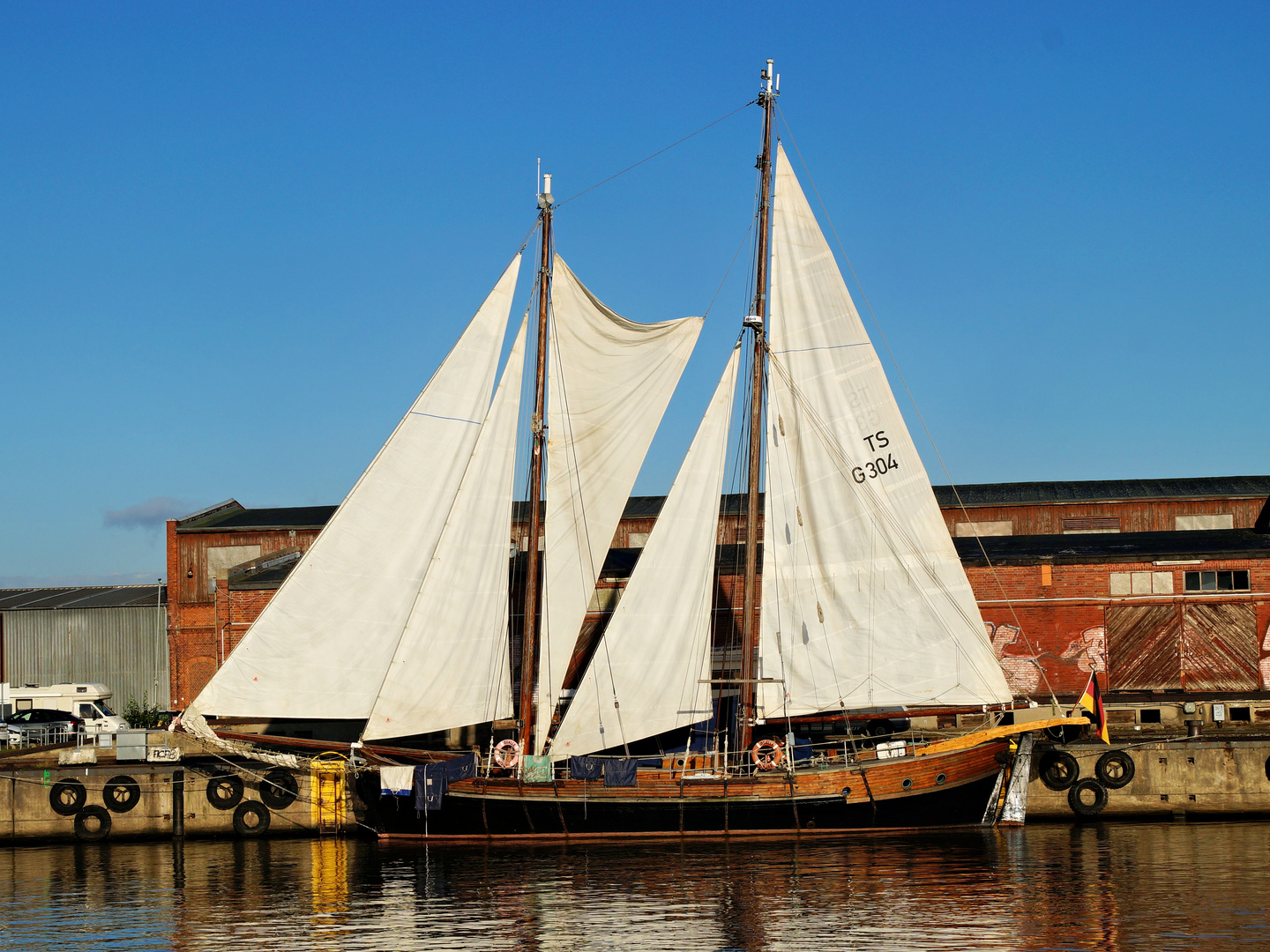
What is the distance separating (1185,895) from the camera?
973 inches

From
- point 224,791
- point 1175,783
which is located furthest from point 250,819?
point 1175,783

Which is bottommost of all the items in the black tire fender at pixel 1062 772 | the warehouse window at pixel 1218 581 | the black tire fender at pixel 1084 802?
the black tire fender at pixel 1084 802

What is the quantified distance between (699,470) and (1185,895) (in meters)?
15.1

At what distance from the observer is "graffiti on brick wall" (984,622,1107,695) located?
44.5 meters

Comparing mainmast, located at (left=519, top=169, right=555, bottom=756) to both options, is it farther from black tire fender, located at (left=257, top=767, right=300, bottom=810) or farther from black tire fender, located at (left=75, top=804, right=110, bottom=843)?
black tire fender, located at (left=75, top=804, right=110, bottom=843)

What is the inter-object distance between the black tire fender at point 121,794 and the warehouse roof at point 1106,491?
37807 mm

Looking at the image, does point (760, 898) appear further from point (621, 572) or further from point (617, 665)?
point (621, 572)

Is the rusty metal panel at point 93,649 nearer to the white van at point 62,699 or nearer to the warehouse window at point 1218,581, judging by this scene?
the white van at point 62,699

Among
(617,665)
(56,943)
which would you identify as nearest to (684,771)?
(617,665)

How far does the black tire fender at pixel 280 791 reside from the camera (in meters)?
35.9

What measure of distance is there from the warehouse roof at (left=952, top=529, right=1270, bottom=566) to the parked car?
3315 centimetres

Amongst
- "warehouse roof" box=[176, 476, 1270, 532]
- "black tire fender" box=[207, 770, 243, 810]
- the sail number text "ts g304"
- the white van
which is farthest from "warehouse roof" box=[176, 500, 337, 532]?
the sail number text "ts g304"

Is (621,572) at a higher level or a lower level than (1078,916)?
higher

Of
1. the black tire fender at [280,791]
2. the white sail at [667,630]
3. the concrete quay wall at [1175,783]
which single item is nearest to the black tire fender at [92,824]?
the black tire fender at [280,791]
